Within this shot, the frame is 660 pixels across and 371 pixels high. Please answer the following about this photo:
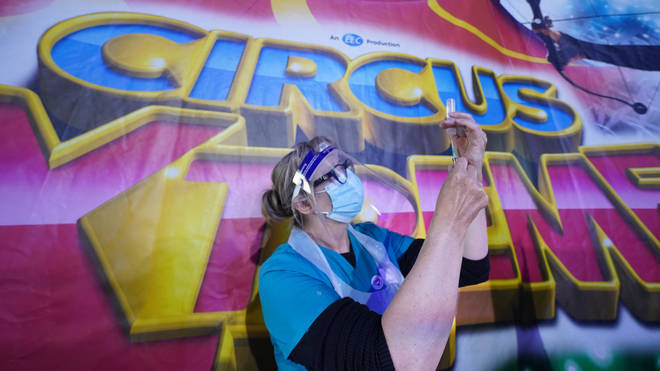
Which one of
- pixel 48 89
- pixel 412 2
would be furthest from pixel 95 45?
pixel 412 2

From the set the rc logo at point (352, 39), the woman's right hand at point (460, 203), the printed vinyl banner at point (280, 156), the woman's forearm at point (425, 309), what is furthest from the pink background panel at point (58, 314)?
the rc logo at point (352, 39)

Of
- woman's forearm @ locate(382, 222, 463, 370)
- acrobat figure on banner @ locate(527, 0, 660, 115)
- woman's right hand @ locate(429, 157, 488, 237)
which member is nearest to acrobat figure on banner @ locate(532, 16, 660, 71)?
acrobat figure on banner @ locate(527, 0, 660, 115)

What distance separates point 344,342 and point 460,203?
1.19 feet

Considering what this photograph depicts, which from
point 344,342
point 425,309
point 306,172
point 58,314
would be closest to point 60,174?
point 58,314

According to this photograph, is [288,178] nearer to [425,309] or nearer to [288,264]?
[288,264]

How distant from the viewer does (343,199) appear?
45.6 inches

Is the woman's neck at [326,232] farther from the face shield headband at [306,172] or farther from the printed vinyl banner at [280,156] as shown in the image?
the printed vinyl banner at [280,156]

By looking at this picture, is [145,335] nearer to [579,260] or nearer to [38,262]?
[38,262]

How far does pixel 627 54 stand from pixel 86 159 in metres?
2.81

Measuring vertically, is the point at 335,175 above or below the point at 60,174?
above

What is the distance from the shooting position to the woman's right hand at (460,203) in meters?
0.78

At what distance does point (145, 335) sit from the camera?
52.1 inches

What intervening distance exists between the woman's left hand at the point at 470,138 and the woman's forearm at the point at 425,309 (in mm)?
296

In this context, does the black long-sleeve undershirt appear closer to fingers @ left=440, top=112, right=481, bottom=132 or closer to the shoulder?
the shoulder
